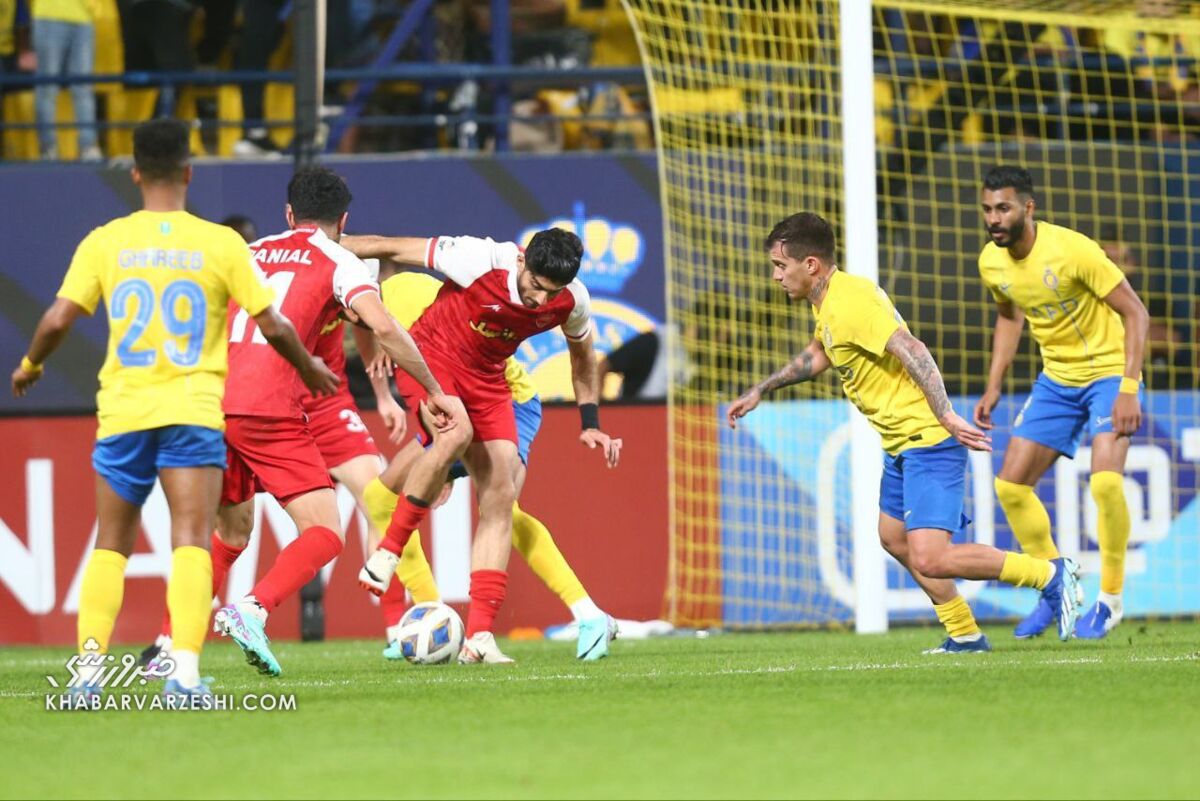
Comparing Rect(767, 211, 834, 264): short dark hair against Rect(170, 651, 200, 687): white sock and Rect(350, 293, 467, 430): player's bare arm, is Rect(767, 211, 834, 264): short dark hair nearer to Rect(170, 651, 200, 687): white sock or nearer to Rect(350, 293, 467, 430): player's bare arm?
Rect(350, 293, 467, 430): player's bare arm

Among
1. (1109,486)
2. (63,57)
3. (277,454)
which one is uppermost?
(63,57)

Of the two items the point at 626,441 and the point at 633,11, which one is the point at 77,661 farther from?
the point at 633,11

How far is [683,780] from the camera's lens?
4.50 m

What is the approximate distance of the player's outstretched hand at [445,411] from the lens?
295 inches

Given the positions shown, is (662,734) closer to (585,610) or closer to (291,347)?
(291,347)

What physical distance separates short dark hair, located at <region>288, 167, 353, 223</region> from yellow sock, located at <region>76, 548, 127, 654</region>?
227 cm

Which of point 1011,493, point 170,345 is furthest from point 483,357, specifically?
point 1011,493

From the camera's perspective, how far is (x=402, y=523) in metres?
7.78

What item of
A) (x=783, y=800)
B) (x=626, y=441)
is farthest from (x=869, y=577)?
(x=783, y=800)

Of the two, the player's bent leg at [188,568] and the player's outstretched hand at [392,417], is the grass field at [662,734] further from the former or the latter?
the player's outstretched hand at [392,417]

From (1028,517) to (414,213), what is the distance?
16.3 feet

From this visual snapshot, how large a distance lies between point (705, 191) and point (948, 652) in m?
4.81

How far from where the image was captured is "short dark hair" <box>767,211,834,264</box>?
306 inches

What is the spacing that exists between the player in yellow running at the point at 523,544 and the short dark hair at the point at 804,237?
4.95 feet
